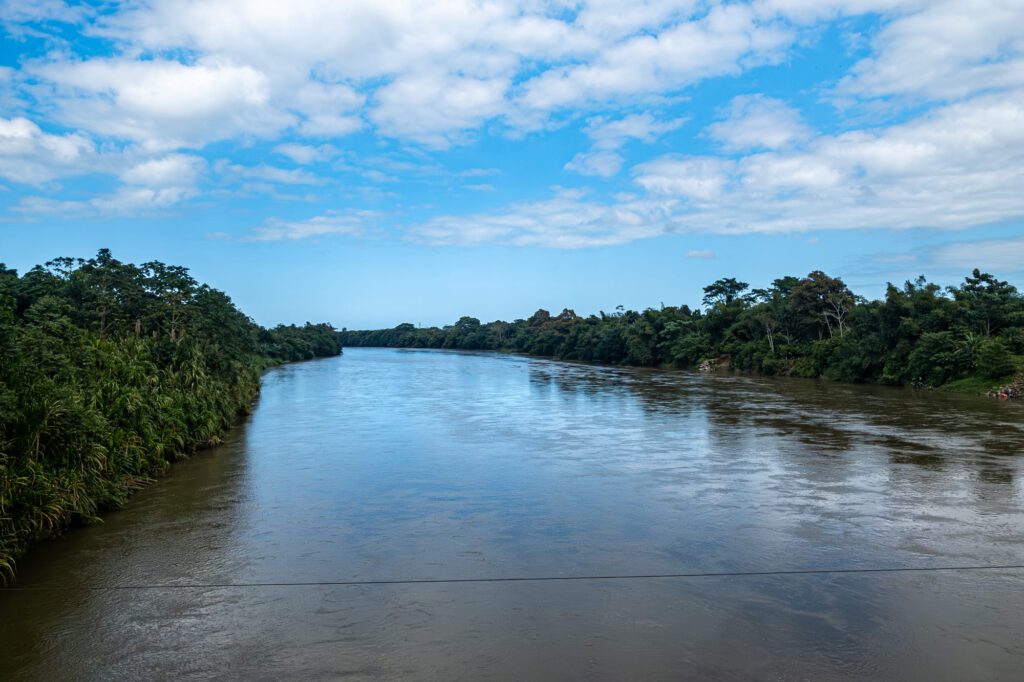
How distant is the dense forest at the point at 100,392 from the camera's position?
8422 mm

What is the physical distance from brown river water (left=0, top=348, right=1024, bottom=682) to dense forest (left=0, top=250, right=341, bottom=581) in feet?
1.98

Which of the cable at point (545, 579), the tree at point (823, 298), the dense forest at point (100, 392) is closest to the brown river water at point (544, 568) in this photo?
the cable at point (545, 579)

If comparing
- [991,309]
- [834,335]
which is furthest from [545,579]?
[834,335]

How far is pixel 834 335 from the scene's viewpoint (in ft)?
134

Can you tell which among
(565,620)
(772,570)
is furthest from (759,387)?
(565,620)

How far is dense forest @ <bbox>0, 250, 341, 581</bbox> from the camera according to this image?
8.42 m

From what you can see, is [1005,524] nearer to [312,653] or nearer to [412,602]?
[412,602]

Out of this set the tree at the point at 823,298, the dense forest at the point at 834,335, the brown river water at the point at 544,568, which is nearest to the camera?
the brown river water at the point at 544,568

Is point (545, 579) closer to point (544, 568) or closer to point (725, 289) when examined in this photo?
point (544, 568)

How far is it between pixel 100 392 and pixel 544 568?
8.22 metres

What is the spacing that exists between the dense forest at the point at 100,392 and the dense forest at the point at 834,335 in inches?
1155

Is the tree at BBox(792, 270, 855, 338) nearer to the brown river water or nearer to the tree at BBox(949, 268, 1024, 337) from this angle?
the tree at BBox(949, 268, 1024, 337)

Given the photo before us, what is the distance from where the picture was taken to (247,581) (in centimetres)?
768

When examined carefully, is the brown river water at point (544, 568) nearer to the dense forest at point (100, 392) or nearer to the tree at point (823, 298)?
the dense forest at point (100, 392)
